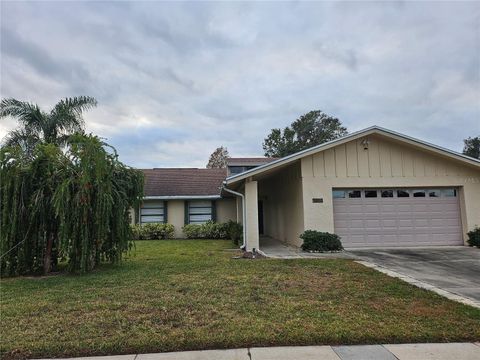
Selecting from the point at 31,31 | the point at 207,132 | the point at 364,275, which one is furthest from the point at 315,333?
the point at 207,132

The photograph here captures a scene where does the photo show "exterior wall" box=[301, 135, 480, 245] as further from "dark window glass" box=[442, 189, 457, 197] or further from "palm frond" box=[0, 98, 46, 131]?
"palm frond" box=[0, 98, 46, 131]

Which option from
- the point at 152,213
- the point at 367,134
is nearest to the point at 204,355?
the point at 367,134

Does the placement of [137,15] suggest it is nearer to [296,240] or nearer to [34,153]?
[34,153]

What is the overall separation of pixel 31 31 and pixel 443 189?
570 inches

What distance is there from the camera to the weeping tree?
754cm

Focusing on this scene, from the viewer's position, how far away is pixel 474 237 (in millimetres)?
12156

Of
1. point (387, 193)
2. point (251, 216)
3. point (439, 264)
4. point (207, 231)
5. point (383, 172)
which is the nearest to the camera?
point (439, 264)

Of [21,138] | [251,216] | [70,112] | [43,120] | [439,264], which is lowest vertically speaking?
[439,264]

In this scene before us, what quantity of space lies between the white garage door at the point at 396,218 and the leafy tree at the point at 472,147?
32582mm

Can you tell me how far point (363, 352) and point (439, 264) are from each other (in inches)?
261

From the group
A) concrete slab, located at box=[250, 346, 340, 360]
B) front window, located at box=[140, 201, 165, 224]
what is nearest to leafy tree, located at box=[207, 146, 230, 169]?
front window, located at box=[140, 201, 165, 224]

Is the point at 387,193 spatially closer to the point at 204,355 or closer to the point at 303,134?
the point at 204,355

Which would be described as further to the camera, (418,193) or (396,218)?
(418,193)

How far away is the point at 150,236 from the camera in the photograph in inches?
730
